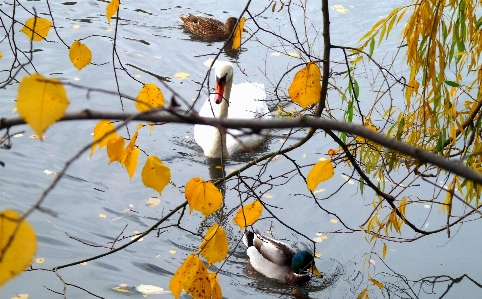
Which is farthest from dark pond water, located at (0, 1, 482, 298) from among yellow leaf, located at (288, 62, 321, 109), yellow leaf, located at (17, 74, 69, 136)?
yellow leaf, located at (17, 74, 69, 136)

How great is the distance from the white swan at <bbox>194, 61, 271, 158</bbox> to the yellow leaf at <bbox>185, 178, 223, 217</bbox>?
154 inches

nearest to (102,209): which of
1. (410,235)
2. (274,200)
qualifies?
(274,200)

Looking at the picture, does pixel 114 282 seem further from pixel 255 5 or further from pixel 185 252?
pixel 255 5

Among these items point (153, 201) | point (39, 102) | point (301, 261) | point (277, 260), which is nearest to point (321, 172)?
point (39, 102)

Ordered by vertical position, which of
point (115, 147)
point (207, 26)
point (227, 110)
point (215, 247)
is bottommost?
point (215, 247)

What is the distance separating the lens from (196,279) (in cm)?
186

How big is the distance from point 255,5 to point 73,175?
5083 millimetres

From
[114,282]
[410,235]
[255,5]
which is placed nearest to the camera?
[114,282]

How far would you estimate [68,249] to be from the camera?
4734 mm

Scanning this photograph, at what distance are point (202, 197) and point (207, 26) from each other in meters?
7.55

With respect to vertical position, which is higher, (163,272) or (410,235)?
(410,235)

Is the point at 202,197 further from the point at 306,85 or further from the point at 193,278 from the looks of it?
the point at 306,85

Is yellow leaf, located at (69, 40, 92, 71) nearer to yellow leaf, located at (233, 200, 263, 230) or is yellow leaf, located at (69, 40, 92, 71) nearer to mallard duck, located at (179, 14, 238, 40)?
yellow leaf, located at (233, 200, 263, 230)

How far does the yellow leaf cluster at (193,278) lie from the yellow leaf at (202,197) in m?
0.15
